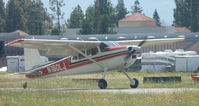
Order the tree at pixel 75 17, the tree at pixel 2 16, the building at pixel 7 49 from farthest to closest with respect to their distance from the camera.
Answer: the tree at pixel 75 17
the tree at pixel 2 16
the building at pixel 7 49

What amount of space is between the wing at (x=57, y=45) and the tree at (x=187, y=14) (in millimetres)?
88597

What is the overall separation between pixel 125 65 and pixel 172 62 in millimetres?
32183

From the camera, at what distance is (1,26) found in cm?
11206

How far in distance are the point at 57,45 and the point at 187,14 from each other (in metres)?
101

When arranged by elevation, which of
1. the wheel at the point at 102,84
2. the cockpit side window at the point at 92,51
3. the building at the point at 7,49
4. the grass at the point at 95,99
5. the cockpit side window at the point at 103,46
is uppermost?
the cockpit side window at the point at 103,46

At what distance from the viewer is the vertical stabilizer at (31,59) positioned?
30.7 metres

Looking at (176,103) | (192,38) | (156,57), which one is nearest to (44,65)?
(176,103)

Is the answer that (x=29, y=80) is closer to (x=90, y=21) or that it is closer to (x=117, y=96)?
(x=117, y=96)

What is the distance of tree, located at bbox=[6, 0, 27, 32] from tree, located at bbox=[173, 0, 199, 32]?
1331 inches

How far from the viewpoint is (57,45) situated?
28422mm

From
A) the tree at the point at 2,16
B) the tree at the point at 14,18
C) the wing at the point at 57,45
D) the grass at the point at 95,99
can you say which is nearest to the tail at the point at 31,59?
the wing at the point at 57,45

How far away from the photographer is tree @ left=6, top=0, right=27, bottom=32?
113m

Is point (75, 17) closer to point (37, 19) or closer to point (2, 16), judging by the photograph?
point (37, 19)

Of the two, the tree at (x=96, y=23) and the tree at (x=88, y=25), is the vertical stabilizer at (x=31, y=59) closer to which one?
the tree at (x=96, y=23)
